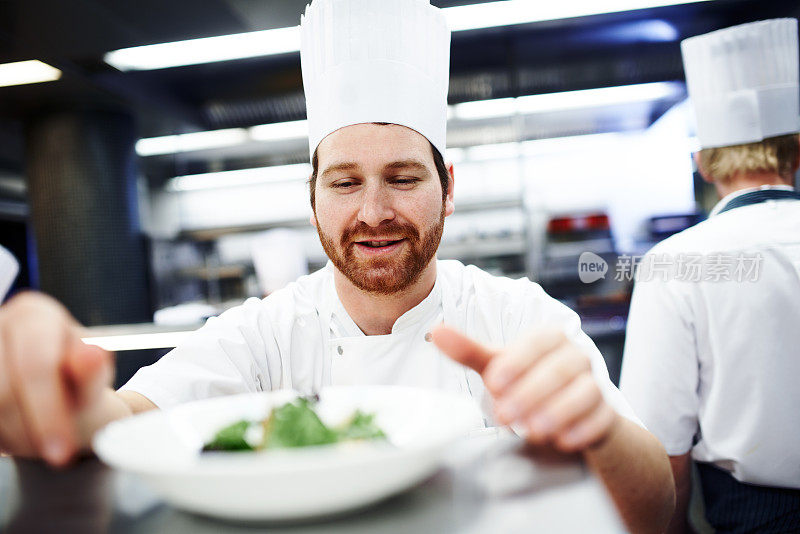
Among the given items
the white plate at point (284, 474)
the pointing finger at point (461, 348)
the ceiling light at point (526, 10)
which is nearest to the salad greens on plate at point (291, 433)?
the white plate at point (284, 474)

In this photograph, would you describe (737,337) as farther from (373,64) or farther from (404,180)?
(373,64)

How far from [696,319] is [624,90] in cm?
350

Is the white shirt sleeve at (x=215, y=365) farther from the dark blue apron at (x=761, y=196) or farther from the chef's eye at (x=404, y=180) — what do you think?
the dark blue apron at (x=761, y=196)

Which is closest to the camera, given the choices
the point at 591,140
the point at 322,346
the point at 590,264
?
the point at 322,346

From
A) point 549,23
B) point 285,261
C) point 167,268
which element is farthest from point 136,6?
point 167,268

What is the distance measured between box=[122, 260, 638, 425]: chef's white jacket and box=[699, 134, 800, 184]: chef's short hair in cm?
107

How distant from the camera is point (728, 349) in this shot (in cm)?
170

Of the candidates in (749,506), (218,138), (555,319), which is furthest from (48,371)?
(218,138)

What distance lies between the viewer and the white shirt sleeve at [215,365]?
3.97ft

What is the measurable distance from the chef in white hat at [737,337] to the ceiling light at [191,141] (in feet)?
13.3

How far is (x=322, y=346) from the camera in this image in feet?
4.97

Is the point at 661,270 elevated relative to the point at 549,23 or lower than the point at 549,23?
lower

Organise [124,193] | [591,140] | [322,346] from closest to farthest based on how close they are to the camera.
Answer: [322,346] → [124,193] → [591,140]

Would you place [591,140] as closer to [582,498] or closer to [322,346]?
[322,346]
